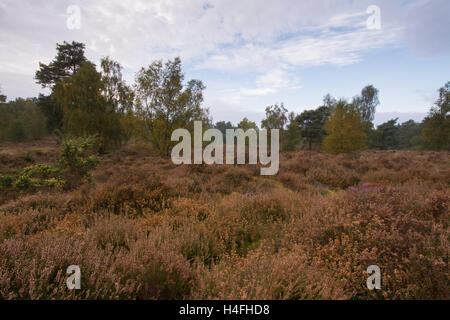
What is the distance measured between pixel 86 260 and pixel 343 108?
77.9ft

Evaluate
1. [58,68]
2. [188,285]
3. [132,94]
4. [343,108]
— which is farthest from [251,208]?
[58,68]

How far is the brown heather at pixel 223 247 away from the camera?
195 cm

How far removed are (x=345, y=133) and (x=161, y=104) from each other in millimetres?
17399

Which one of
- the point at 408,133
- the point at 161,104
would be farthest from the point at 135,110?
the point at 408,133

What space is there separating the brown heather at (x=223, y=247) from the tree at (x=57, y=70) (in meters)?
23.6

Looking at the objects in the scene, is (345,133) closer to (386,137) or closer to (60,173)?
(60,173)

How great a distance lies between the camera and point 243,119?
38.3 metres

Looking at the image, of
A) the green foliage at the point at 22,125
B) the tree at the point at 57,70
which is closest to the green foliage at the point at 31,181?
the tree at the point at 57,70

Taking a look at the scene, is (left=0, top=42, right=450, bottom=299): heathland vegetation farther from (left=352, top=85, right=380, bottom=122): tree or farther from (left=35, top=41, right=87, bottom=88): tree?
(left=352, top=85, right=380, bottom=122): tree

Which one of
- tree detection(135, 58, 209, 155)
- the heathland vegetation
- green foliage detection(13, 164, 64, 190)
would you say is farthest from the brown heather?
tree detection(135, 58, 209, 155)

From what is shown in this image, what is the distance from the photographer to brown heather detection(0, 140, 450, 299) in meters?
1.95

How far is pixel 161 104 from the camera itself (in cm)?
1639

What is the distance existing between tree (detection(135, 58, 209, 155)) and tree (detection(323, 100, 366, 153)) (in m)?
14.5
